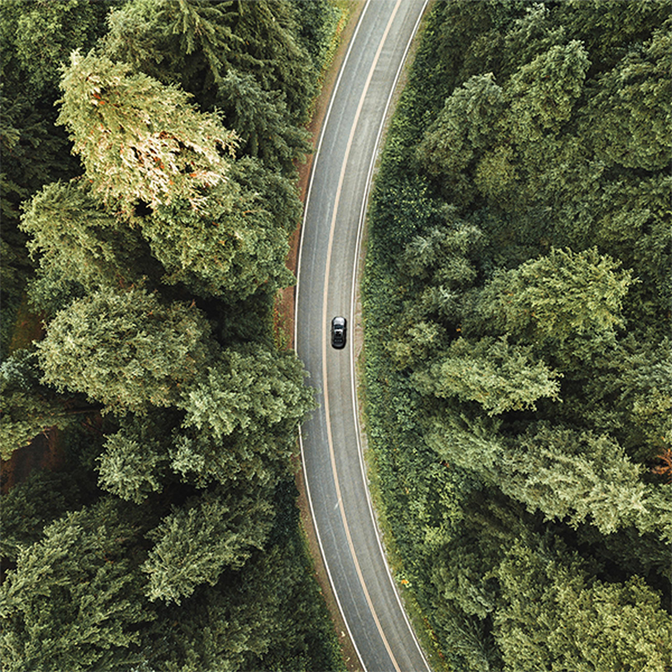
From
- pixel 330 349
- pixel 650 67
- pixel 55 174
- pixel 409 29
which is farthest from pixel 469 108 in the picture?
pixel 55 174

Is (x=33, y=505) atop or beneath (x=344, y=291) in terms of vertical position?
beneath

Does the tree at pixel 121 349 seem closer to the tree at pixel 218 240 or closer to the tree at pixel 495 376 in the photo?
the tree at pixel 218 240

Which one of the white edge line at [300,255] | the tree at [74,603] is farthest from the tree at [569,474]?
the tree at [74,603]

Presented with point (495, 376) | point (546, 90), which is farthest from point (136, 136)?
point (546, 90)

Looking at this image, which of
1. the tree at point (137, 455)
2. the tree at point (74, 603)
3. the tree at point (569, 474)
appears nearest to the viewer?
the tree at point (74, 603)

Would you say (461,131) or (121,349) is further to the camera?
(461,131)

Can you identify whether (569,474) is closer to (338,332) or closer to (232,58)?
(338,332)
